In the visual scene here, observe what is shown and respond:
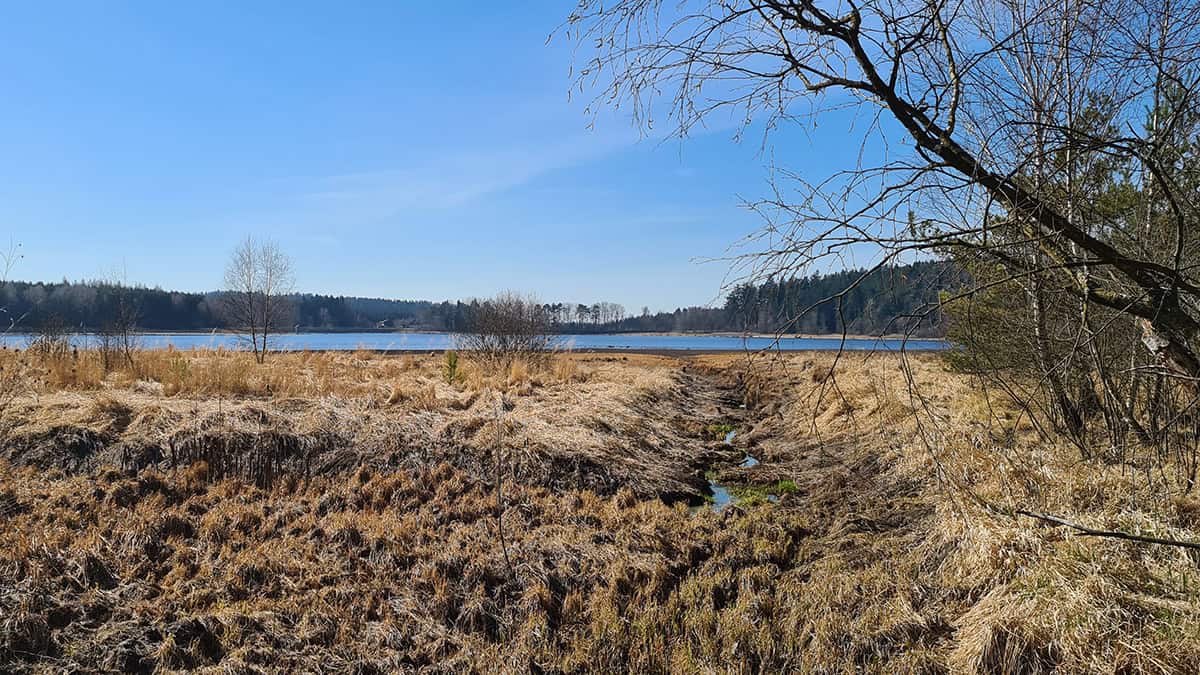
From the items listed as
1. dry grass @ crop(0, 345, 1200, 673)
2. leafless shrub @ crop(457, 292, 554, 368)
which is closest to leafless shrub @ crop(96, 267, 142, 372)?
dry grass @ crop(0, 345, 1200, 673)

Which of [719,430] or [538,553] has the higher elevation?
[538,553]

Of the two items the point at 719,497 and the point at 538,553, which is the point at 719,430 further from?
the point at 538,553

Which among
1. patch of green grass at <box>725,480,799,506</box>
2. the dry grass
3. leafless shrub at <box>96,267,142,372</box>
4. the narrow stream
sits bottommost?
the narrow stream

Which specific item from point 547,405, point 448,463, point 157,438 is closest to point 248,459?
point 157,438

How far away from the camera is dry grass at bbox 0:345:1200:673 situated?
A: 12.5 feet

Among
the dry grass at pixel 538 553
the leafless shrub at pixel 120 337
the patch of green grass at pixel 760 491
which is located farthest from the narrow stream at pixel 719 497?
the leafless shrub at pixel 120 337

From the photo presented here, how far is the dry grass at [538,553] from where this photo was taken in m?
3.80

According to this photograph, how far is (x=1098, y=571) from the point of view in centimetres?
371

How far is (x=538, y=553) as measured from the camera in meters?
5.37

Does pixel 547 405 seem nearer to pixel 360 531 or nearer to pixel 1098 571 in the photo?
pixel 360 531

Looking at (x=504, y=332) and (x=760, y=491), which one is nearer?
(x=760, y=491)

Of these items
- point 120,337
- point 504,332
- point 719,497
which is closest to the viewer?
point 719,497

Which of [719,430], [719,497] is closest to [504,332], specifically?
[719,430]

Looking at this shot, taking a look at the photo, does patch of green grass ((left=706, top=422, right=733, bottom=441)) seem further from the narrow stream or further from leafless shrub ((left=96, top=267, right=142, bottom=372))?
leafless shrub ((left=96, top=267, right=142, bottom=372))
